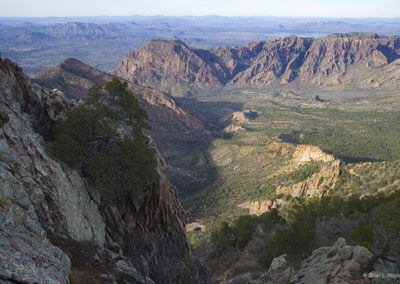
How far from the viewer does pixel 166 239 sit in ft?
78.1

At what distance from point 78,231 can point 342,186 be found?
47.7m

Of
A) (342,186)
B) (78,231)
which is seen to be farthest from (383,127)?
(78,231)

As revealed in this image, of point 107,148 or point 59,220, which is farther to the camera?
point 107,148

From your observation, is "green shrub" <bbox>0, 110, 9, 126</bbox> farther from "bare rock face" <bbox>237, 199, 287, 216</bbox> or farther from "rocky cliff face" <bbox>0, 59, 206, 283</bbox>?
"bare rock face" <bbox>237, 199, 287, 216</bbox>

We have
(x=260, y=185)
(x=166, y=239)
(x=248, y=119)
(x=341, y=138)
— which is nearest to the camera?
(x=166, y=239)

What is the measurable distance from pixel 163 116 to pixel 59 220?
134979 millimetres

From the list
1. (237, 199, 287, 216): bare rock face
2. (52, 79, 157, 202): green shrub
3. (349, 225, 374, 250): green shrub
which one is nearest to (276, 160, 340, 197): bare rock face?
(237, 199, 287, 216): bare rock face

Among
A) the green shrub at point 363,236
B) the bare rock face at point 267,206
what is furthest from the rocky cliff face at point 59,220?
the bare rock face at point 267,206

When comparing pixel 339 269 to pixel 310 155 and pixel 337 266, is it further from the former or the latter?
pixel 310 155

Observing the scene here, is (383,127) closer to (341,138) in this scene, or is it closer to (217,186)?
(341,138)

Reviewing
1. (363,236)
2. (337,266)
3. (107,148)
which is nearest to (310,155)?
(363,236)

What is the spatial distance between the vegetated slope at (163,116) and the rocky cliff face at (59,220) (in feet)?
212

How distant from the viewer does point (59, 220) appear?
45.7 feet

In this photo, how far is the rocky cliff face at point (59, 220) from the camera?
10.6 metres
